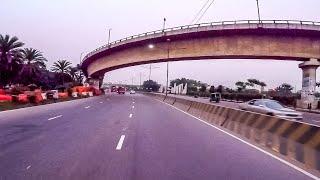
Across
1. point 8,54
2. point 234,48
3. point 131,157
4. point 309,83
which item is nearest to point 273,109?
point 131,157

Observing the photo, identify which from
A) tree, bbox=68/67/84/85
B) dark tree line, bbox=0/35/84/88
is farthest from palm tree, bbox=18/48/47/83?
tree, bbox=68/67/84/85

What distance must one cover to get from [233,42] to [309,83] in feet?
31.6

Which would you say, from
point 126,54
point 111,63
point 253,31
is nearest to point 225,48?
point 253,31

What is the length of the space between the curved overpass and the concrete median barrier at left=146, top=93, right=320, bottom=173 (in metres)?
28.6

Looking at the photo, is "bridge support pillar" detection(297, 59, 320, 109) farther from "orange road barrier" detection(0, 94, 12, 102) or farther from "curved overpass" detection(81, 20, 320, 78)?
"orange road barrier" detection(0, 94, 12, 102)

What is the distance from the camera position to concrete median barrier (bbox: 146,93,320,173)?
912cm

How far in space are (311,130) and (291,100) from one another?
4674cm

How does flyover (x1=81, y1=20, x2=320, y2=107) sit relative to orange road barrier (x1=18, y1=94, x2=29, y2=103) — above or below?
above

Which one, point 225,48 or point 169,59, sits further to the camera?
point 169,59

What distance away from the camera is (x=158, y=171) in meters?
8.02

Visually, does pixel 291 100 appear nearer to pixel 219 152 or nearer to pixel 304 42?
pixel 304 42

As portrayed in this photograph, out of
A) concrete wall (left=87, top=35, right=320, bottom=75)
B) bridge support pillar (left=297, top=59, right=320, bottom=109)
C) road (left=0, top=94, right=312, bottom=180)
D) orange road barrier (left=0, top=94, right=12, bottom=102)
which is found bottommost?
road (left=0, top=94, right=312, bottom=180)

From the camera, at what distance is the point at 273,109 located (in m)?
22.8

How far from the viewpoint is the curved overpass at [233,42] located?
44.7 metres
